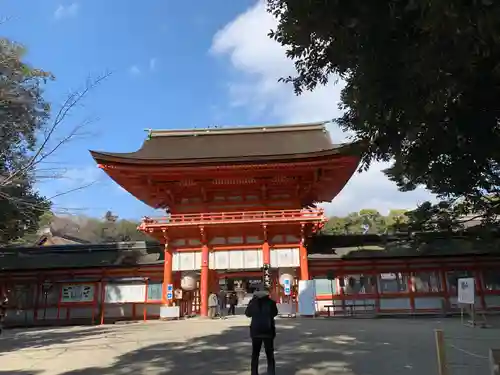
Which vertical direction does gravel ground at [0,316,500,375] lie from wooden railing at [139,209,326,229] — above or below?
below

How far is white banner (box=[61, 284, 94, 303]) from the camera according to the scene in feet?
68.6

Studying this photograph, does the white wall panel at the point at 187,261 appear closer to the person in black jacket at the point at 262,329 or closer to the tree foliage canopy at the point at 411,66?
the person in black jacket at the point at 262,329

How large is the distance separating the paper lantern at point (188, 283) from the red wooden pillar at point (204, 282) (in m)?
0.79

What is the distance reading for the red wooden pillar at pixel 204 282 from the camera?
18984 mm

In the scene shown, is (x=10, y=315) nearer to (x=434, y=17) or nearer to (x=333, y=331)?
(x=333, y=331)

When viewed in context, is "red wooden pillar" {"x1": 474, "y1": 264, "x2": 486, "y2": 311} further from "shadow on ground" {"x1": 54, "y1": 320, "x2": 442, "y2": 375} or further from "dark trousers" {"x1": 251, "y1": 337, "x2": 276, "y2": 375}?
"dark trousers" {"x1": 251, "y1": 337, "x2": 276, "y2": 375}

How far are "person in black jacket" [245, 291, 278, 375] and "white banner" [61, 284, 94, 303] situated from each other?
16.3 meters

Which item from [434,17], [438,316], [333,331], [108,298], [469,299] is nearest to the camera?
[434,17]

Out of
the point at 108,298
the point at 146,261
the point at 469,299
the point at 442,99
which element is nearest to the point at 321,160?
the point at 469,299

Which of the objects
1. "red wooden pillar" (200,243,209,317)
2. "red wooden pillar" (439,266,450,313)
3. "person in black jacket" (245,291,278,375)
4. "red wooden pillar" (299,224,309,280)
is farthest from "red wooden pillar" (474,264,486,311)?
"person in black jacket" (245,291,278,375)

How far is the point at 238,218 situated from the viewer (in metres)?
19.4

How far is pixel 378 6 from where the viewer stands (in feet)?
15.5

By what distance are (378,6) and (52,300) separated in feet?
69.4

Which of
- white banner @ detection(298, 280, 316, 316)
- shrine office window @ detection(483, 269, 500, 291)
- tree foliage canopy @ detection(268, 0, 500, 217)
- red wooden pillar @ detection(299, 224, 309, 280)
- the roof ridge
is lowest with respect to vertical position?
white banner @ detection(298, 280, 316, 316)
